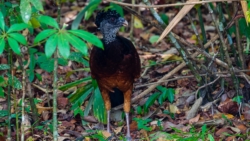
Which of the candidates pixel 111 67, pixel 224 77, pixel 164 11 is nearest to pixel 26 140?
pixel 111 67

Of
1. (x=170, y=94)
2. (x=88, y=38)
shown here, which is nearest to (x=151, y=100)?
(x=170, y=94)

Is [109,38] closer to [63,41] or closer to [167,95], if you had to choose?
[167,95]

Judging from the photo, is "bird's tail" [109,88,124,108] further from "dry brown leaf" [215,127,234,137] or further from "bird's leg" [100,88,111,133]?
"dry brown leaf" [215,127,234,137]

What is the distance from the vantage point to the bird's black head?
Answer: 5.01 m

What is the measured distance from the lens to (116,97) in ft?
18.7

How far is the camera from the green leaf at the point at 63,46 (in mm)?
3135

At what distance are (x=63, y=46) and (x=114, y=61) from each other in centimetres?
183

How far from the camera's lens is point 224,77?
540 cm

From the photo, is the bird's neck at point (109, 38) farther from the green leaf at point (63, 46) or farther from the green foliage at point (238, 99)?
the green leaf at point (63, 46)

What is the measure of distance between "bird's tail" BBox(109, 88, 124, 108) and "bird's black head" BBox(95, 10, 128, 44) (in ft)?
2.63

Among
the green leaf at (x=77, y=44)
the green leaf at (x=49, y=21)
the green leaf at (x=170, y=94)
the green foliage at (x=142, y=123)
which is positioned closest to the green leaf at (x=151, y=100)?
the green leaf at (x=170, y=94)

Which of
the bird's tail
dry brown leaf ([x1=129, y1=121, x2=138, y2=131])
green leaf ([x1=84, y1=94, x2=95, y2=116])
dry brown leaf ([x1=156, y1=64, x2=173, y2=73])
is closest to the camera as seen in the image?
dry brown leaf ([x1=129, y1=121, x2=138, y2=131])

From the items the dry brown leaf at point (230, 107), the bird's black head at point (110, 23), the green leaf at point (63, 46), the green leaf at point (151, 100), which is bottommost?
the dry brown leaf at point (230, 107)

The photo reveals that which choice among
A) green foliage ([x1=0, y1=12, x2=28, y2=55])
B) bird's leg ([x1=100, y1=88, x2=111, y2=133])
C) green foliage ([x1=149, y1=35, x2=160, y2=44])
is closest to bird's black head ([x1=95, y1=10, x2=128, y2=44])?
bird's leg ([x1=100, y1=88, x2=111, y2=133])
